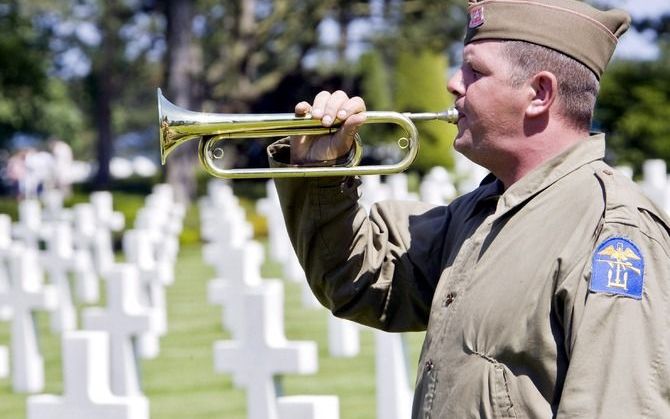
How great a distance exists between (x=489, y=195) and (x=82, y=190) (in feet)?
119

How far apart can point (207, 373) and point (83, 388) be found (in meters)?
Result: 3.85

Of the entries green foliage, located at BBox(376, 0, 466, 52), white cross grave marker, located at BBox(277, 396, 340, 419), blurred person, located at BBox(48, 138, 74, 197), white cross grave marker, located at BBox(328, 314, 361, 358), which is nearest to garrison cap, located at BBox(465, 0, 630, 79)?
white cross grave marker, located at BBox(277, 396, 340, 419)

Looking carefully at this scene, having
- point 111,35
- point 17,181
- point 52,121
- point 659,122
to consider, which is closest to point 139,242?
point 659,122

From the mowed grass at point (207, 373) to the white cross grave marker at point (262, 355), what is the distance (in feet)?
4.86

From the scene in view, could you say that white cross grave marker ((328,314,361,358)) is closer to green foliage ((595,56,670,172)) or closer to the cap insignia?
the cap insignia

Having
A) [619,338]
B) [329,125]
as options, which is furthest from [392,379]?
[619,338]

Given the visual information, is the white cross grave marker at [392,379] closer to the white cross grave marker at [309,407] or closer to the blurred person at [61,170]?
the white cross grave marker at [309,407]

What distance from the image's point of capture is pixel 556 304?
2.77 meters

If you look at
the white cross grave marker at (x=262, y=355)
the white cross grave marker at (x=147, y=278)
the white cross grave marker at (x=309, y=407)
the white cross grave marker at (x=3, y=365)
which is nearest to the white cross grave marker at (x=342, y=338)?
the white cross grave marker at (x=147, y=278)

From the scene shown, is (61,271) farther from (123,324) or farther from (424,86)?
(424,86)

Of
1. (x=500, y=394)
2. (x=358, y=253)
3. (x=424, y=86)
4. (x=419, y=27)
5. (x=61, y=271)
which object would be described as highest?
(x=419, y=27)

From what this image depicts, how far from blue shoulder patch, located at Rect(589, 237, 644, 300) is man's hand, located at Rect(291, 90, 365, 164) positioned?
32.4 inches

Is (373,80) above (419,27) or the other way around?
above

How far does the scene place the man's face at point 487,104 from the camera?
3033 millimetres
